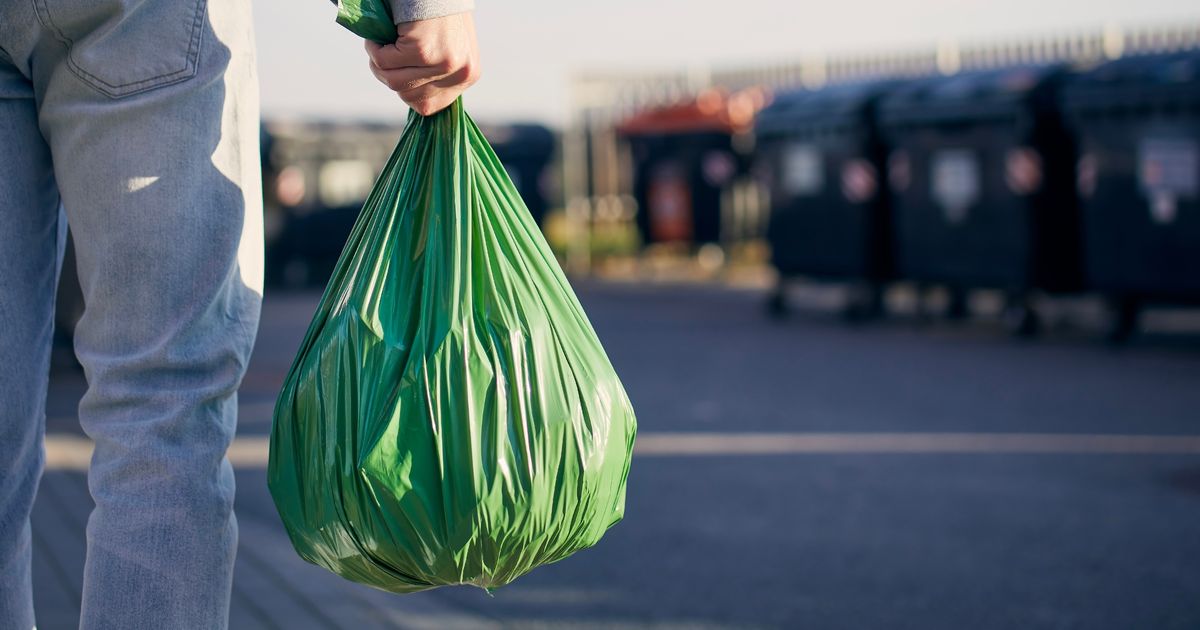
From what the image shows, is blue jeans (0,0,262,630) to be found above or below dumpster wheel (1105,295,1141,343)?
above

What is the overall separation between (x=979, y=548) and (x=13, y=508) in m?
3.36

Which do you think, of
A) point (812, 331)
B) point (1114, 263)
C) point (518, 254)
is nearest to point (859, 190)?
point (812, 331)

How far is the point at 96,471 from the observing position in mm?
1862

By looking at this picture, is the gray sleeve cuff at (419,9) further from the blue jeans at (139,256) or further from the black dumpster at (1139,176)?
the black dumpster at (1139,176)

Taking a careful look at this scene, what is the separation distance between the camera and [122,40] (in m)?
1.80

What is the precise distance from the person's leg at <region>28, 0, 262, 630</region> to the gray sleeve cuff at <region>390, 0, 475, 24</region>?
0.76 ft

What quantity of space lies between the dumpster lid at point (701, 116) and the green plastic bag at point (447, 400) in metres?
15.8

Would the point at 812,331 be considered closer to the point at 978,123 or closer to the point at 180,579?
the point at 978,123

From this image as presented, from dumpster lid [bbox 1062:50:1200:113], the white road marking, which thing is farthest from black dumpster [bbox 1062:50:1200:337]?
the white road marking

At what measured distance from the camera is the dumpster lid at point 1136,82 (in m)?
9.16

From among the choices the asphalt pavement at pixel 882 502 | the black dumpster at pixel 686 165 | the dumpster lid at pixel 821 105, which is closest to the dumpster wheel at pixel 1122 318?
the asphalt pavement at pixel 882 502

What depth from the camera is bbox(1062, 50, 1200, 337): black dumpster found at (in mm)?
9156

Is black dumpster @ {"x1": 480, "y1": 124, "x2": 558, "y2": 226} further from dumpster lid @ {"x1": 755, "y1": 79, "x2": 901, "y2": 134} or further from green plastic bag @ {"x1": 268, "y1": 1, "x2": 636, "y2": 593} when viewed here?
green plastic bag @ {"x1": 268, "y1": 1, "x2": 636, "y2": 593}

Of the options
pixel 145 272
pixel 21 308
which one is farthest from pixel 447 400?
pixel 21 308
